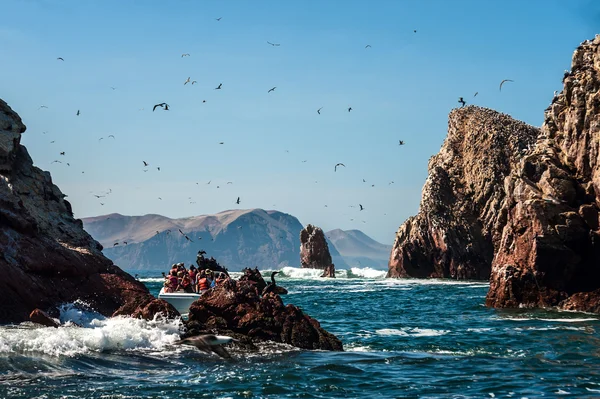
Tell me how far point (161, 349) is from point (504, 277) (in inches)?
898

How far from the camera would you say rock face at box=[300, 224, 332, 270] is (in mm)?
141875

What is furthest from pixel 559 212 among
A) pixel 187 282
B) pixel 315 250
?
pixel 315 250

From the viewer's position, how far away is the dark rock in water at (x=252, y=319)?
22703mm

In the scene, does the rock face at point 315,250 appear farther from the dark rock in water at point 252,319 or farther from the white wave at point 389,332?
the dark rock in water at point 252,319

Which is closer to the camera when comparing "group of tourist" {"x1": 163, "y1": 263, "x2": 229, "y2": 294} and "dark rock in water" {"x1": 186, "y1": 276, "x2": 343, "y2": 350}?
"dark rock in water" {"x1": 186, "y1": 276, "x2": 343, "y2": 350}

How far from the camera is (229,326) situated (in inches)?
899

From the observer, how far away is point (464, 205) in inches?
3824

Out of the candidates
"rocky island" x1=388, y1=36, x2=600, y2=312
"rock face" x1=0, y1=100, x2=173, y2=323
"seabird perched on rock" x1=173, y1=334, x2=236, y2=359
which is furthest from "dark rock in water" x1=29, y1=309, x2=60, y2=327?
"rocky island" x1=388, y1=36, x2=600, y2=312

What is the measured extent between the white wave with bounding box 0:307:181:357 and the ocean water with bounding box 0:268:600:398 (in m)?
0.03

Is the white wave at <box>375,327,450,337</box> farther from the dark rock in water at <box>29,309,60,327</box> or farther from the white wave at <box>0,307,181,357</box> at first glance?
the dark rock in water at <box>29,309,60,327</box>

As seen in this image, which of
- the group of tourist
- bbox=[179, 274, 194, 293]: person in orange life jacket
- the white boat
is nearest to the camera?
the white boat

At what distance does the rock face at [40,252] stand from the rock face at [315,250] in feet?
359

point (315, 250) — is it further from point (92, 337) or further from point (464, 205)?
point (92, 337)

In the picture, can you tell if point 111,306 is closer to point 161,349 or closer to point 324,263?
point 161,349
